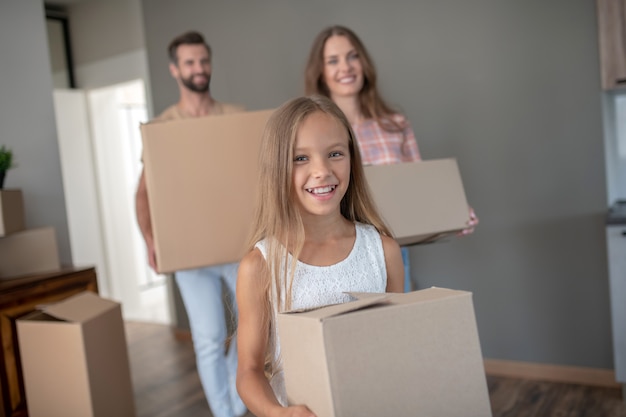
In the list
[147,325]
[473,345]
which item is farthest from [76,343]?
[147,325]

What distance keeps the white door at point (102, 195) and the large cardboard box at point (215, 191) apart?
3012 mm

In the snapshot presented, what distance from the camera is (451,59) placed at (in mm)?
2832

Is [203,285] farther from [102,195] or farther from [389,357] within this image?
[102,195]

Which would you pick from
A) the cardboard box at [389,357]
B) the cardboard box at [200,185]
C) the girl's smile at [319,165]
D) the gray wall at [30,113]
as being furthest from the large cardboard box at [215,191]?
the gray wall at [30,113]

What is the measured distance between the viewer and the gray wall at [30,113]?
8.91 ft

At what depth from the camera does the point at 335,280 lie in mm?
1251

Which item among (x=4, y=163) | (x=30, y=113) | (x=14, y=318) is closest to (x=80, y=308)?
(x=14, y=318)

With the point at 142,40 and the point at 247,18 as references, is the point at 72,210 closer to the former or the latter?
the point at 142,40

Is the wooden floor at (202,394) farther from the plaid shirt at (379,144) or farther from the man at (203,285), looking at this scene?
the plaid shirt at (379,144)

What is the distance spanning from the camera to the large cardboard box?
168 cm

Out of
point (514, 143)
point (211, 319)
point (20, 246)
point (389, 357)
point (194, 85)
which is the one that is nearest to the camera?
point (389, 357)

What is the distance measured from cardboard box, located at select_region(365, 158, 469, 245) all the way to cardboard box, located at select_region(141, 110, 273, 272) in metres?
0.35

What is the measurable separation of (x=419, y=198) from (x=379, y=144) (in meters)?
0.42

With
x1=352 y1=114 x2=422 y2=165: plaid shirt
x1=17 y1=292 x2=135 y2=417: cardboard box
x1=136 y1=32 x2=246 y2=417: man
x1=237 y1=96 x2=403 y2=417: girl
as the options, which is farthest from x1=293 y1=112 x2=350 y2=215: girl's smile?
x1=17 y1=292 x2=135 y2=417: cardboard box
